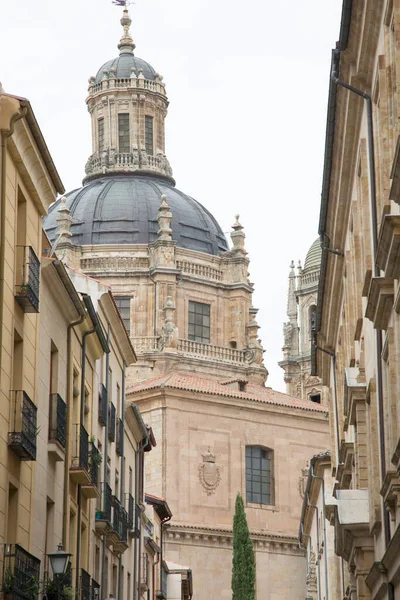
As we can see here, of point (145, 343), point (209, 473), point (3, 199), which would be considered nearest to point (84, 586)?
point (3, 199)

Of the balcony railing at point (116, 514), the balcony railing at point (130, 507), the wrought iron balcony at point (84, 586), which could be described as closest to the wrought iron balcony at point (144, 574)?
the balcony railing at point (130, 507)

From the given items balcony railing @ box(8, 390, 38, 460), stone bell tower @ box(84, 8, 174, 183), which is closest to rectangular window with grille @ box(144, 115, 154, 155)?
stone bell tower @ box(84, 8, 174, 183)

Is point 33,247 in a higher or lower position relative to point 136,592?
higher

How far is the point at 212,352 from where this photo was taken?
77375mm

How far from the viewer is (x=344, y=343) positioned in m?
27.5

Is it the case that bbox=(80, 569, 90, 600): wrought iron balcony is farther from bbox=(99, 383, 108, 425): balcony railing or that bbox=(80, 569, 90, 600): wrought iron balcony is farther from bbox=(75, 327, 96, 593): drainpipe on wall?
bbox=(99, 383, 108, 425): balcony railing

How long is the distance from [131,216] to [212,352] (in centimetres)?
894

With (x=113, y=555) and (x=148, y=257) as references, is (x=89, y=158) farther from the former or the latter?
(x=113, y=555)

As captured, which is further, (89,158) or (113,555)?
(89,158)

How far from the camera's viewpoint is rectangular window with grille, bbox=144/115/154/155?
3346 inches

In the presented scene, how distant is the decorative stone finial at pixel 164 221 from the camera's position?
77500 mm

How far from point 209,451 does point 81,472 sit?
4146 centimetres

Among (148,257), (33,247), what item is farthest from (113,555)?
(148,257)

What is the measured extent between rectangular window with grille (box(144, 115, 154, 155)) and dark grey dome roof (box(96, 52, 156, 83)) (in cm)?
271
